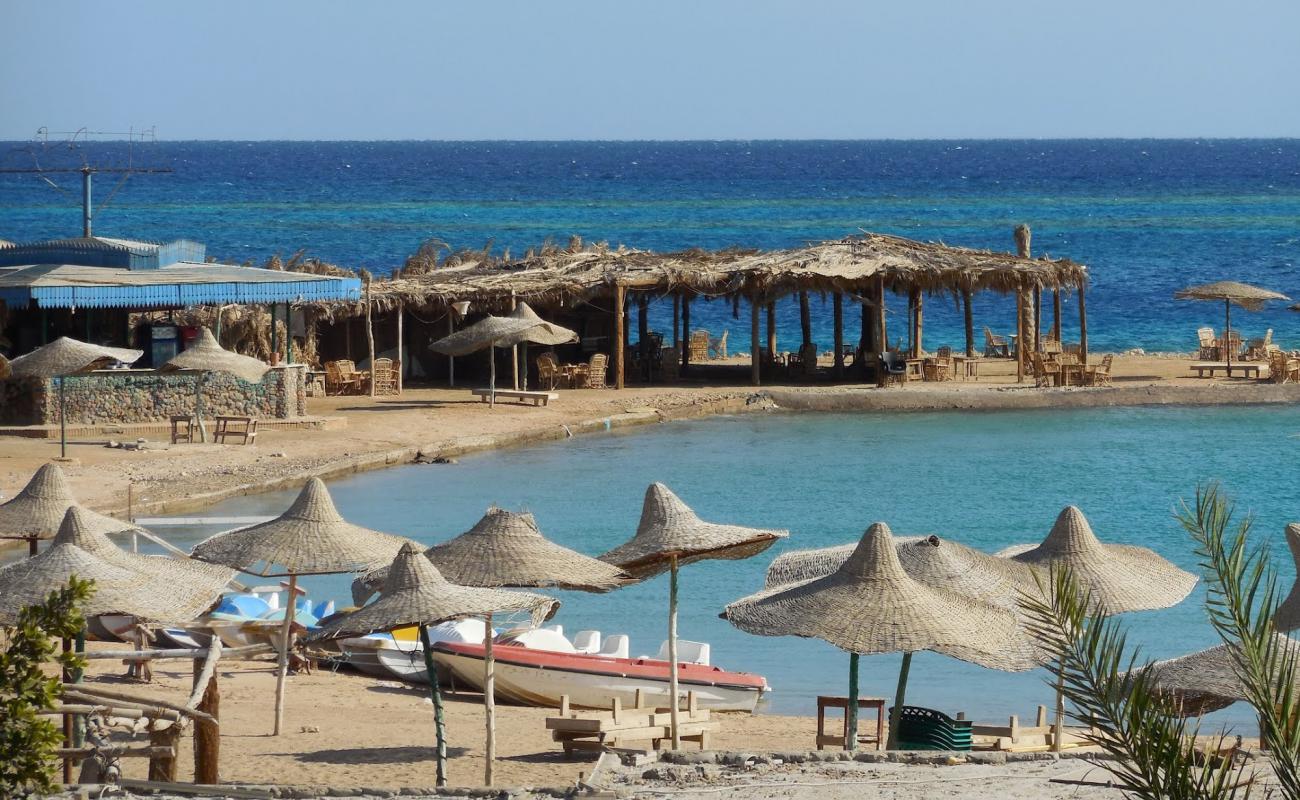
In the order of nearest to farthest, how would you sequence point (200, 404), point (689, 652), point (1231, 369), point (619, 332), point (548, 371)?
point (689, 652) < point (200, 404) < point (619, 332) < point (548, 371) < point (1231, 369)

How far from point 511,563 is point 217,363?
12.3 metres

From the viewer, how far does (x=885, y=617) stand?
34.7 feet

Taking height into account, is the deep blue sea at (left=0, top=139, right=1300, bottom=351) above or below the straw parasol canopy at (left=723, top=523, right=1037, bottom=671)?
above

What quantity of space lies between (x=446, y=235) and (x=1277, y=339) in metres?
47.6

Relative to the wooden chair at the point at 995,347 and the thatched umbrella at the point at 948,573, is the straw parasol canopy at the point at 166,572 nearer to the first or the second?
the thatched umbrella at the point at 948,573

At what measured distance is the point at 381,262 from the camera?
227 ft

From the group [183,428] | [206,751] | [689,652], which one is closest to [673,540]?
[689,652]

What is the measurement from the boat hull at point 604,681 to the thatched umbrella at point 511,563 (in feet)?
5.88

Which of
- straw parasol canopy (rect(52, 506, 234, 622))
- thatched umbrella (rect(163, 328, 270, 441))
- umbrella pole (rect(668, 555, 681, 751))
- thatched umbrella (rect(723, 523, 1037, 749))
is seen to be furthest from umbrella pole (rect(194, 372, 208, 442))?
thatched umbrella (rect(723, 523, 1037, 749))

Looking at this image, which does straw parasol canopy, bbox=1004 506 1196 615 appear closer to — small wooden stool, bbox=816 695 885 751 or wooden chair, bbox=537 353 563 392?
small wooden stool, bbox=816 695 885 751

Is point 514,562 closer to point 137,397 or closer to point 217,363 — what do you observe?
point 217,363

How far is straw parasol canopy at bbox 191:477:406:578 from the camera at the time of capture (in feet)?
39.6

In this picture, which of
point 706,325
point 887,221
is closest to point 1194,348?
point 706,325

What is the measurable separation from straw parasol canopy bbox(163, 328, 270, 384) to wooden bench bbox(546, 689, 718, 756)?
1174 cm
